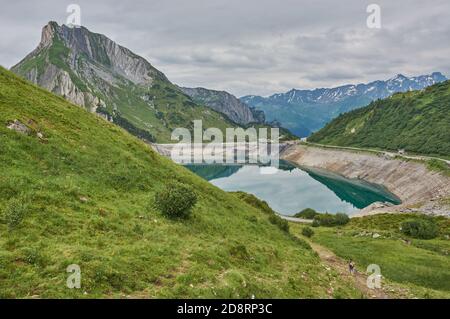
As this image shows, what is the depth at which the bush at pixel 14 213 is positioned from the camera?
66.5 ft

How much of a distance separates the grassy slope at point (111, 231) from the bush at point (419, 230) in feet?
117

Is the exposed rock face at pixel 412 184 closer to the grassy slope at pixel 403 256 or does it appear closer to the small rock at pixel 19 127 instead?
the grassy slope at pixel 403 256

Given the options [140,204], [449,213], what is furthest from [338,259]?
[449,213]

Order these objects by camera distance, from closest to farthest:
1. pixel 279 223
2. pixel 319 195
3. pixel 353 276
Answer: pixel 353 276 < pixel 279 223 < pixel 319 195

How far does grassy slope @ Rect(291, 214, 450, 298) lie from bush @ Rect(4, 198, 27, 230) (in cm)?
2989

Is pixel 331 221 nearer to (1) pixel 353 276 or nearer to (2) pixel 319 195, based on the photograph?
(1) pixel 353 276

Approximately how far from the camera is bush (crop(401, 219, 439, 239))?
65.3 meters

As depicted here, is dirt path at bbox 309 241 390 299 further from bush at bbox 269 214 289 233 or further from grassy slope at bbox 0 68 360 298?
bush at bbox 269 214 289 233

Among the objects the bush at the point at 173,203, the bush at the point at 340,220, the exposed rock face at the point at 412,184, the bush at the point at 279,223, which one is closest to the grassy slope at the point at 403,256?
the bush at the point at 279,223

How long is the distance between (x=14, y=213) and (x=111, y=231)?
222 inches

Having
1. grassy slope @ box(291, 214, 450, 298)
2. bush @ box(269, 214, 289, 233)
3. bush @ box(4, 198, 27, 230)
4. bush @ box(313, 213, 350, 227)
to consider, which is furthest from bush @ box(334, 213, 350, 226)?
bush @ box(4, 198, 27, 230)

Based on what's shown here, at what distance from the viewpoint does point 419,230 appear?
6644cm

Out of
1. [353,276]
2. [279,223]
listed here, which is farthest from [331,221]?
[353,276]

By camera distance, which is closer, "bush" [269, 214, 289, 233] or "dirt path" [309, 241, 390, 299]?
"dirt path" [309, 241, 390, 299]
